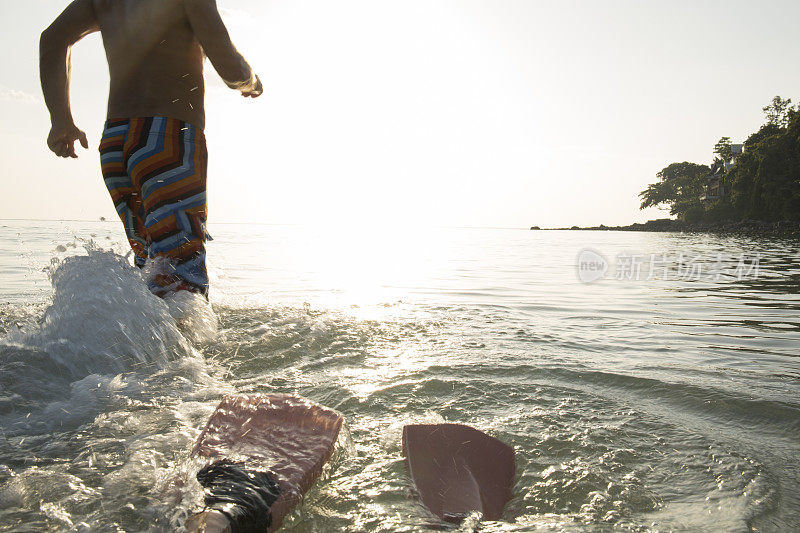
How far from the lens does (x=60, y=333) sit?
2.12 metres

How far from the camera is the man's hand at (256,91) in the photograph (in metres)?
2.79

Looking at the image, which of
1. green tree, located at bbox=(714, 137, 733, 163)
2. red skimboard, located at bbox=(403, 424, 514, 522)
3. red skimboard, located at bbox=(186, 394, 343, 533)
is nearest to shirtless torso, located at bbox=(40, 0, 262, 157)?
red skimboard, located at bbox=(186, 394, 343, 533)

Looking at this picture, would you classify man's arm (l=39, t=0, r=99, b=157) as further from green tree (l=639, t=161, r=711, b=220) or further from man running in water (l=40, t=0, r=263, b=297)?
green tree (l=639, t=161, r=711, b=220)

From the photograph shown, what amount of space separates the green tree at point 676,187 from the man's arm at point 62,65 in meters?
79.3

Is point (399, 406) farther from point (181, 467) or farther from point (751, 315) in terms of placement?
point (751, 315)

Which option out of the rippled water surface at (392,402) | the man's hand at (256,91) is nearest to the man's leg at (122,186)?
the rippled water surface at (392,402)

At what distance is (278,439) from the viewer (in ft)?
4.44

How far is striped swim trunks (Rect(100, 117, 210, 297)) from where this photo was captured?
243 centimetres

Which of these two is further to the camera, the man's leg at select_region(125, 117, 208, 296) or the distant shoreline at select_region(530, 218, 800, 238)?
the distant shoreline at select_region(530, 218, 800, 238)

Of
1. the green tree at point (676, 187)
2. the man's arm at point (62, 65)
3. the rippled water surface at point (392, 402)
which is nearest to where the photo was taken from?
the rippled water surface at point (392, 402)

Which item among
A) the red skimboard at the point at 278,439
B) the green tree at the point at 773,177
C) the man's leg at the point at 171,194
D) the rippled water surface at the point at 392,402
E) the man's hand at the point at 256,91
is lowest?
the rippled water surface at the point at 392,402

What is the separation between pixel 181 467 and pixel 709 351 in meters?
3.02

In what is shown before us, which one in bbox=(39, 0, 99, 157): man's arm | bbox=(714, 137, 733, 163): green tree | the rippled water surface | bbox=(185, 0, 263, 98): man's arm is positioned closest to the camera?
the rippled water surface

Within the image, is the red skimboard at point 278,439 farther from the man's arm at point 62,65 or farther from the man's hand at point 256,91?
the man's arm at point 62,65
